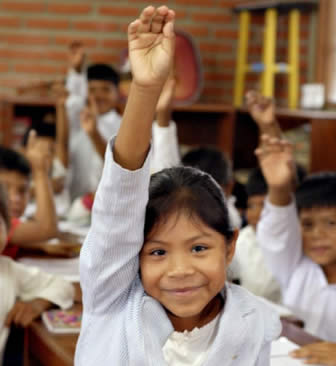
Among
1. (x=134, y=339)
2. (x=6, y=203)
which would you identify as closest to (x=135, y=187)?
(x=134, y=339)

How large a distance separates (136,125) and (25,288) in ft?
2.77

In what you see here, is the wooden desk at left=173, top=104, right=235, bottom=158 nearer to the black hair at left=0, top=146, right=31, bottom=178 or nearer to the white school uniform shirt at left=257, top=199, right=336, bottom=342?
the black hair at left=0, top=146, right=31, bottom=178

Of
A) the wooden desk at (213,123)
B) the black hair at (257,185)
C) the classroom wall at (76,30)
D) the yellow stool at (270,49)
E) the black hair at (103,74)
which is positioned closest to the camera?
the black hair at (257,185)

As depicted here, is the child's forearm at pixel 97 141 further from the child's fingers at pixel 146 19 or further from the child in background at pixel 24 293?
the child's fingers at pixel 146 19

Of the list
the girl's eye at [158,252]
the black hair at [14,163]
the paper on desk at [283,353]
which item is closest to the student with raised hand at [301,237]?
the paper on desk at [283,353]

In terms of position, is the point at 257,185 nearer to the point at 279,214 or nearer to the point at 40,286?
the point at 279,214

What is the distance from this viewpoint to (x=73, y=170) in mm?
3850

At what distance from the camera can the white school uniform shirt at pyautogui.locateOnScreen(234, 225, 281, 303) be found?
226 centimetres

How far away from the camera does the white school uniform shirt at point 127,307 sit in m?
0.97

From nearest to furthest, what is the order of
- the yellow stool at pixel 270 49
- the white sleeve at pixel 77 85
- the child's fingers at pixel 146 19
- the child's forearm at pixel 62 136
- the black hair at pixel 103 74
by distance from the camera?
1. the child's fingers at pixel 146 19
2. the child's forearm at pixel 62 136
3. the black hair at pixel 103 74
4. the white sleeve at pixel 77 85
5. the yellow stool at pixel 270 49

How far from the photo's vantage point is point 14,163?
2463 millimetres

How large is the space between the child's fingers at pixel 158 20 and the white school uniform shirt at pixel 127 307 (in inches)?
6.7

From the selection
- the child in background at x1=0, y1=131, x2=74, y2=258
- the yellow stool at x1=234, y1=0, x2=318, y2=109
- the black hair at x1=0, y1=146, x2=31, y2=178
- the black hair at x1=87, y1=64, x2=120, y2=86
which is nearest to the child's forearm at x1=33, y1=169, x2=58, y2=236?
the child in background at x1=0, y1=131, x2=74, y2=258

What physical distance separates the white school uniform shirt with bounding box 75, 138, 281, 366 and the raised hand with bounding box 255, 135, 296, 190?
717mm
